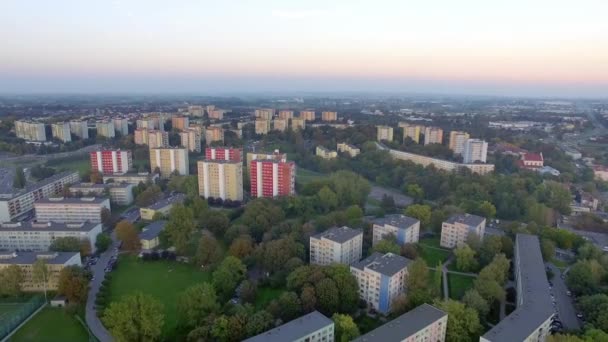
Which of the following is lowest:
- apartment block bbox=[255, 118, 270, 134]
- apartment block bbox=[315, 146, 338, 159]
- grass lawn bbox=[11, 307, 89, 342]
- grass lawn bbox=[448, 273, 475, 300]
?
grass lawn bbox=[448, 273, 475, 300]

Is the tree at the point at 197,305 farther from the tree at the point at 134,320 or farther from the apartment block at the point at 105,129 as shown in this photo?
the apartment block at the point at 105,129

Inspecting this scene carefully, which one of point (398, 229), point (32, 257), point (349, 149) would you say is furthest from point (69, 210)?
point (349, 149)

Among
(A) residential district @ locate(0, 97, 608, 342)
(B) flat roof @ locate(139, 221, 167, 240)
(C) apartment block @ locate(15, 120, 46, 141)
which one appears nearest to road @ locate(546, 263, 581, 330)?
(A) residential district @ locate(0, 97, 608, 342)

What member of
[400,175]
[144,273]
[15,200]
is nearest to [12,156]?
[15,200]

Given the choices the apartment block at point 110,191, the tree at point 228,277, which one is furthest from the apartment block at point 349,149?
the tree at point 228,277

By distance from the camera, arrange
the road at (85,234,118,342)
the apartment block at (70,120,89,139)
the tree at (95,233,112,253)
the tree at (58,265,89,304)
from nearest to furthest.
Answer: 1. the road at (85,234,118,342)
2. the tree at (58,265,89,304)
3. the tree at (95,233,112,253)
4. the apartment block at (70,120,89,139)

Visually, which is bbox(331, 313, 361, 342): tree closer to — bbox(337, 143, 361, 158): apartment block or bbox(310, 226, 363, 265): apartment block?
bbox(310, 226, 363, 265): apartment block
